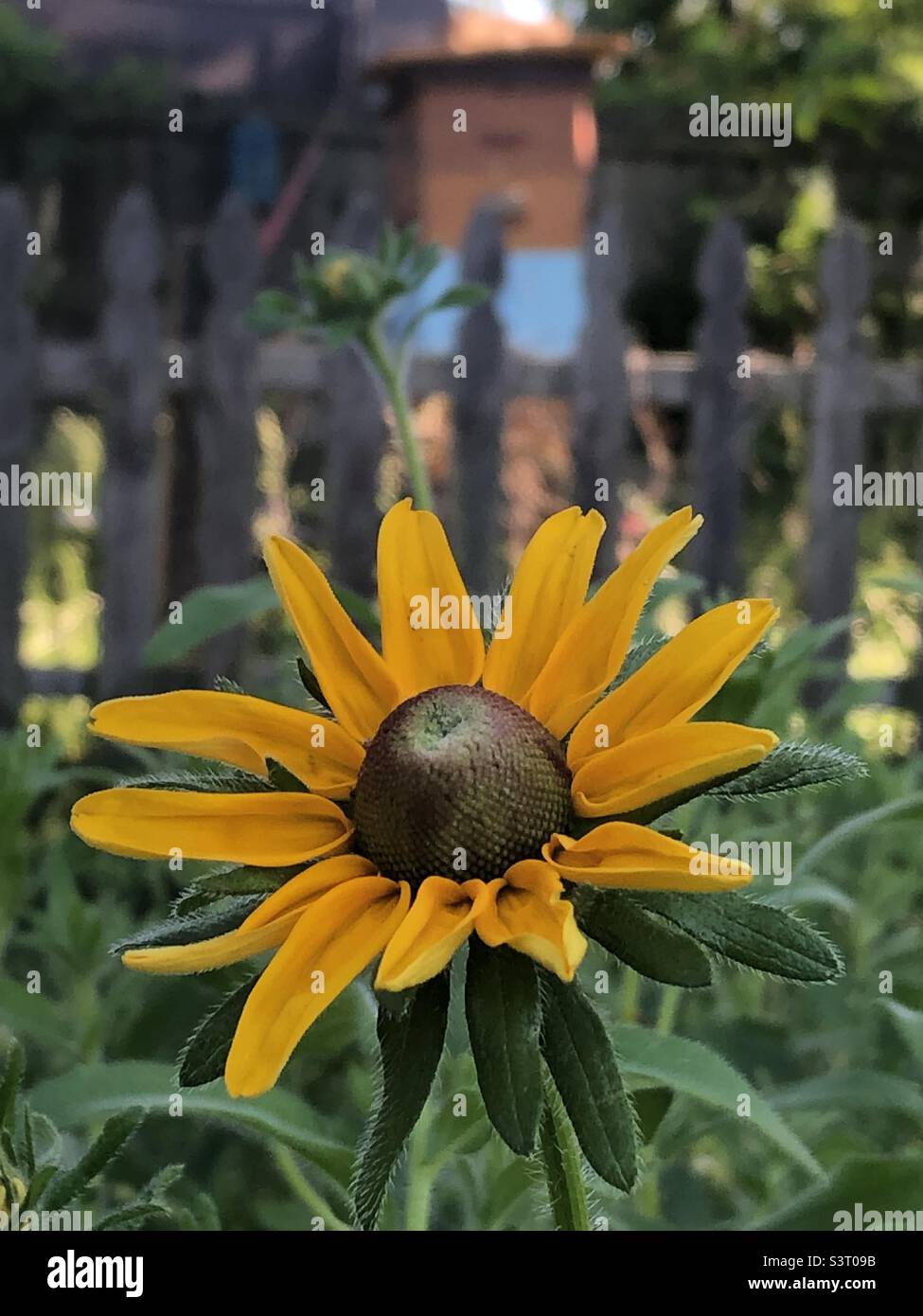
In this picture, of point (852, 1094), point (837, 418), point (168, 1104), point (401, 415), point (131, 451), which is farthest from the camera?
point (837, 418)

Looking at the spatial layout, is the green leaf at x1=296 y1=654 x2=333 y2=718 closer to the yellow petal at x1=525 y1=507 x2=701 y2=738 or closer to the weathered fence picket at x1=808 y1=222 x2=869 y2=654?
the yellow petal at x1=525 y1=507 x2=701 y2=738

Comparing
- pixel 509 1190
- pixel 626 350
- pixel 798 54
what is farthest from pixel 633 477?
pixel 509 1190

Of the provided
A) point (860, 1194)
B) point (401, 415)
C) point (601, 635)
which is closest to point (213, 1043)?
point (601, 635)

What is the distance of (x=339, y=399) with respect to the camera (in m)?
1.69

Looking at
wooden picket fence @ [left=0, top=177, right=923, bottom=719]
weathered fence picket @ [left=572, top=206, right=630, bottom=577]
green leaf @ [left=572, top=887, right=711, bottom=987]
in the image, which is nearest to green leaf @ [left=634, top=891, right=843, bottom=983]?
green leaf @ [left=572, top=887, right=711, bottom=987]

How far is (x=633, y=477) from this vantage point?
88.0 inches

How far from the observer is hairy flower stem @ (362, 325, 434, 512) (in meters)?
0.59

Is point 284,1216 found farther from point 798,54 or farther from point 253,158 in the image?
point 253,158

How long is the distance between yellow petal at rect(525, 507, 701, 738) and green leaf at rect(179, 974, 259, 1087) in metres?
0.10

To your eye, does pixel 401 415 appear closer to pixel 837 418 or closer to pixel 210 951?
pixel 210 951

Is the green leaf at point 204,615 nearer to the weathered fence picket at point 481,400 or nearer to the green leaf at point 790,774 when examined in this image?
the green leaf at point 790,774

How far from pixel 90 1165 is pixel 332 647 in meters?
0.14

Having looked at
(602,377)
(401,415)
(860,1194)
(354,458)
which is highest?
(602,377)

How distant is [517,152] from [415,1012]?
169cm
